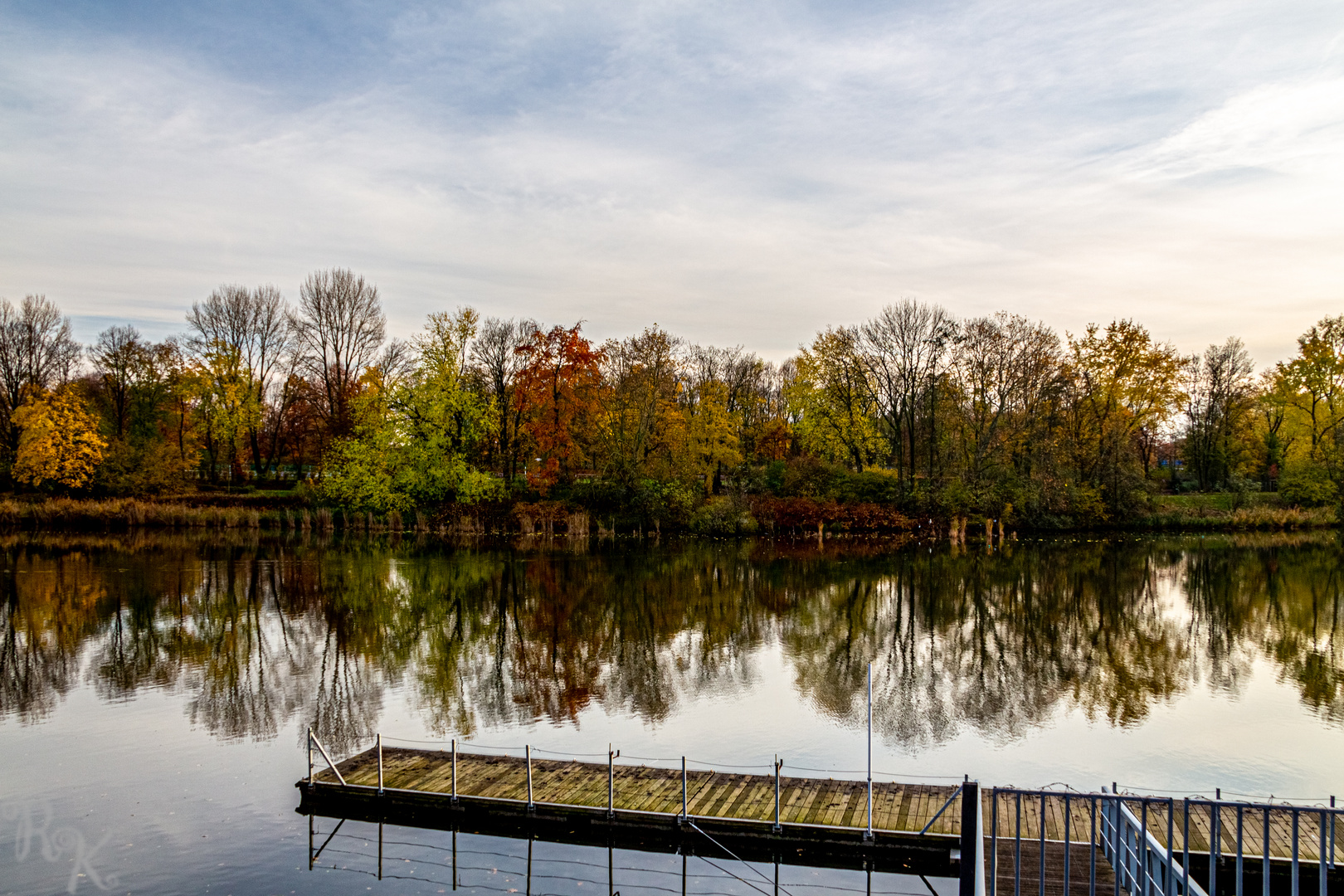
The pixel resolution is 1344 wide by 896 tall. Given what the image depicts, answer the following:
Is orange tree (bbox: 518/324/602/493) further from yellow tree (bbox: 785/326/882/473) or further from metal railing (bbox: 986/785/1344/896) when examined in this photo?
metal railing (bbox: 986/785/1344/896)

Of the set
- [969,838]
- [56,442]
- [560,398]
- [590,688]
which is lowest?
[590,688]

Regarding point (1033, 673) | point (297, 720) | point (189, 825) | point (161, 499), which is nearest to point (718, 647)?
point (1033, 673)

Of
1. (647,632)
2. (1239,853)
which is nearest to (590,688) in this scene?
(647,632)

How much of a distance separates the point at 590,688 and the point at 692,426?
3734 cm

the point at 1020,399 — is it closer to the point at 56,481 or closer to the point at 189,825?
the point at 189,825

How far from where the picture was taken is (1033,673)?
20.5 meters

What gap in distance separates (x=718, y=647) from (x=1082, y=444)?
38.7 m

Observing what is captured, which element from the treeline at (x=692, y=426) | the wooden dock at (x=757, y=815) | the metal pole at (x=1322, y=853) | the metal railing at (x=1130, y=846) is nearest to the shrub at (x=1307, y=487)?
the treeline at (x=692, y=426)

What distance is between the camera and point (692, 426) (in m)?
55.7

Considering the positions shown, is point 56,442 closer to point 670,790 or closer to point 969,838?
point 670,790

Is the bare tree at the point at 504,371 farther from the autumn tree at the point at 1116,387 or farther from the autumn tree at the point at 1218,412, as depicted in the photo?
the autumn tree at the point at 1218,412
